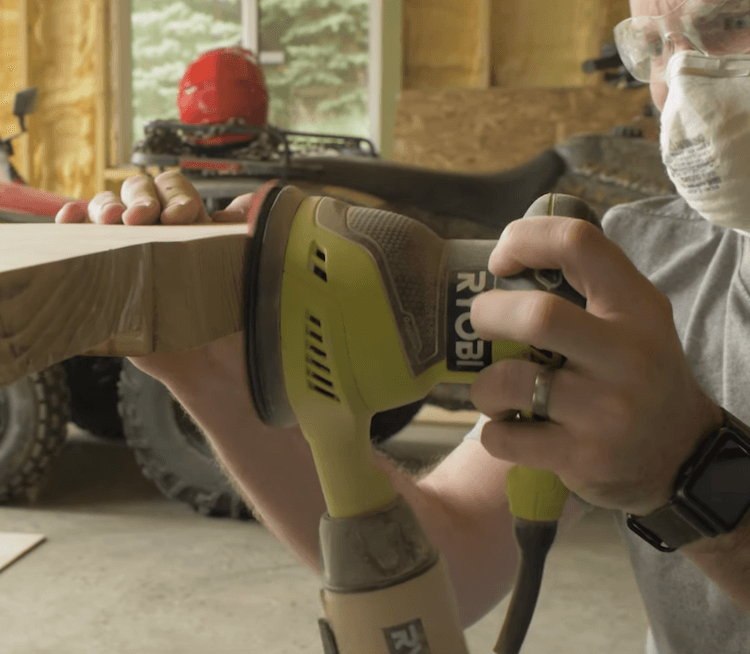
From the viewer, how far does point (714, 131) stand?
34.7 inches

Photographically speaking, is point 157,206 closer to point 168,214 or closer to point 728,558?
point 168,214

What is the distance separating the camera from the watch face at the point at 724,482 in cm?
54

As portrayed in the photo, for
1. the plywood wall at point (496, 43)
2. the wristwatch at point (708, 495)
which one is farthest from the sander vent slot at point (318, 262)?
the plywood wall at point (496, 43)

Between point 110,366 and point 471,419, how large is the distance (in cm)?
158

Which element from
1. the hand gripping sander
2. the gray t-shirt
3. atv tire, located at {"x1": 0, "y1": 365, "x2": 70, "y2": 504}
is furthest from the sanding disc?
atv tire, located at {"x1": 0, "y1": 365, "x2": 70, "y2": 504}

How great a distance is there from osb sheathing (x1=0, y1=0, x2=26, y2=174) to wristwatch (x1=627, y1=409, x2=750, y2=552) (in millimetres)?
5391

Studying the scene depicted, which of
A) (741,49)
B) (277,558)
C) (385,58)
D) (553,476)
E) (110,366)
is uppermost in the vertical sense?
(385,58)

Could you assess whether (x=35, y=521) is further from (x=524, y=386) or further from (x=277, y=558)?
(x=524, y=386)

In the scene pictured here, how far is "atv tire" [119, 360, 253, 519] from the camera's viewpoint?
7.80 feet

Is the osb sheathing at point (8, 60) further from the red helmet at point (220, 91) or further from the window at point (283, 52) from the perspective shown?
the red helmet at point (220, 91)

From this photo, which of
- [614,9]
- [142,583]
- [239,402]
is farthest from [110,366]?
[614,9]

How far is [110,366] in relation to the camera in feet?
8.94

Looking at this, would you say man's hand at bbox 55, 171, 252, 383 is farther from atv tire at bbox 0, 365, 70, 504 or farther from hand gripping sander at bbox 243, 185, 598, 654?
atv tire at bbox 0, 365, 70, 504

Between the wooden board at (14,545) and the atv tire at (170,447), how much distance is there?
0.36 meters
